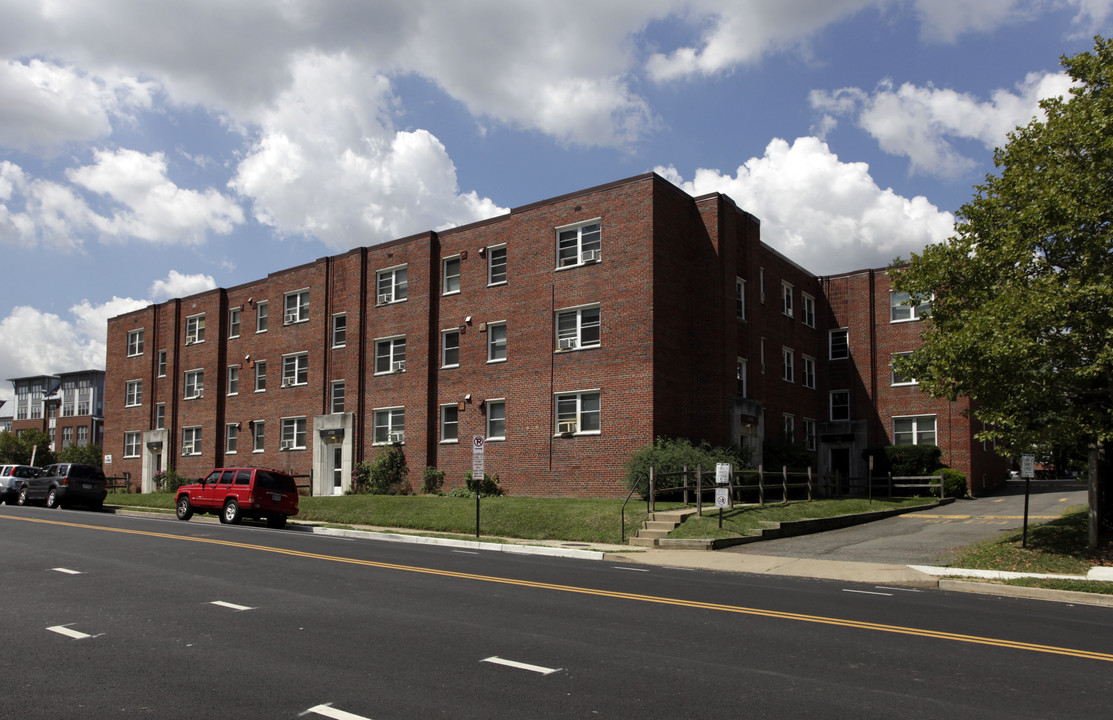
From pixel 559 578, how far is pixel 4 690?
8560 mm

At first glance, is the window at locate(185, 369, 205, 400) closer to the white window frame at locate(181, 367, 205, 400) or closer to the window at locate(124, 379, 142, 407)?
the white window frame at locate(181, 367, 205, 400)

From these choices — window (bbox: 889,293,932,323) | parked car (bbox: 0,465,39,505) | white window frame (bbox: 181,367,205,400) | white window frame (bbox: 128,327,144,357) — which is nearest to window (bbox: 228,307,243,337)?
white window frame (bbox: 181,367,205,400)

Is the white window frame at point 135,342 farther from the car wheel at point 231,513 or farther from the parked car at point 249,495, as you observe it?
the car wheel at point 231,513

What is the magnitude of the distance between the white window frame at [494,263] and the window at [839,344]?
17.2m

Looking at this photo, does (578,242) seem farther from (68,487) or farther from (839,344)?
(68,487)

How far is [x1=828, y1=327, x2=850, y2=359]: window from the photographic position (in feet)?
132

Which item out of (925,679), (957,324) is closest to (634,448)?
(957,324)

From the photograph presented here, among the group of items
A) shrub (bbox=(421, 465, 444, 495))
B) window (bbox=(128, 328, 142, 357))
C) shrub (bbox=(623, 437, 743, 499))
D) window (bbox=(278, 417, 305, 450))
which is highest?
window (bbox=(128, 328, 142, 357))

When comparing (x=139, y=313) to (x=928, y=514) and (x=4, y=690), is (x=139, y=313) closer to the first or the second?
(x=928, y=514)

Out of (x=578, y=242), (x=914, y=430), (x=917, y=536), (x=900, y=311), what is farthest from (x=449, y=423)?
(x=900, y=311)

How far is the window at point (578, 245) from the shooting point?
29.5 meters

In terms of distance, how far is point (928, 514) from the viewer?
28.3 meters

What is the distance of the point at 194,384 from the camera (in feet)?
149

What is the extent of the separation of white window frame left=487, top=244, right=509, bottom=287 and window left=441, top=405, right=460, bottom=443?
495 cm
